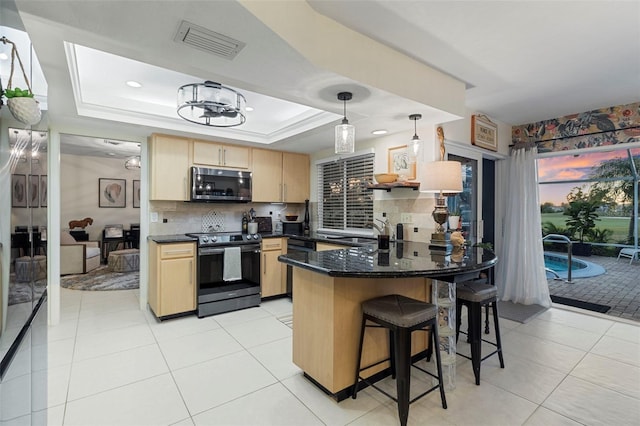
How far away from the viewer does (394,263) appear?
6.78 ft

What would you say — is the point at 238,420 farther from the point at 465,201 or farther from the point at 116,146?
the point at 116,146

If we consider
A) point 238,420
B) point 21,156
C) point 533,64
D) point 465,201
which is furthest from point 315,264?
point 465,201

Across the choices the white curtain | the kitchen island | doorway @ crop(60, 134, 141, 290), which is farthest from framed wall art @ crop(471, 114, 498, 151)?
doorway @ crop(60, 134, 141, 290)

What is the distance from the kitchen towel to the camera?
3822 millimetres

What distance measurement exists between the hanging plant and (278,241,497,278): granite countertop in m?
1.40

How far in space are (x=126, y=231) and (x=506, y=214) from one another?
25.6 ft

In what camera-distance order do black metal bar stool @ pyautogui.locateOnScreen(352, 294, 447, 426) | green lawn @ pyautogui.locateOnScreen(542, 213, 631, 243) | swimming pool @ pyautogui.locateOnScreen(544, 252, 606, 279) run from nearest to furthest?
black metal bar stool @ pyautogui.locateOnScreen(352, 294, 447, 426) → green lawn @ pyautogui.locateOnScreen(542, 213, 631, 243) → swimming pool @ pyautogui.locateOnScreen(544, 252, 606, 279)

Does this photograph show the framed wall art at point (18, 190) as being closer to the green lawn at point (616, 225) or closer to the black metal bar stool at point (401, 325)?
the black metal bar stool at point (401, 325)

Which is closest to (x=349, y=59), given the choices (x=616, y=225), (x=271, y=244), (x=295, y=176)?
(x=271, y=244)

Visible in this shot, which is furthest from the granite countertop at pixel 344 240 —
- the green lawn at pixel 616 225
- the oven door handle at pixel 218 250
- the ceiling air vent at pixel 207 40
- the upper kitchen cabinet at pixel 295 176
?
the green lawn at pixel 616 225

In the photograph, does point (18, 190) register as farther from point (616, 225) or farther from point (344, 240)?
point (616, 225)

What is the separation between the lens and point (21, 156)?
2.74ft

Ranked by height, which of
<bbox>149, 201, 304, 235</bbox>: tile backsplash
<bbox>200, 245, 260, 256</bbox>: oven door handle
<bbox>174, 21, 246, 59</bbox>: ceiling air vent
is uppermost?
<bbox>174, 21, 246, 59</bbox>: ceiling air vent

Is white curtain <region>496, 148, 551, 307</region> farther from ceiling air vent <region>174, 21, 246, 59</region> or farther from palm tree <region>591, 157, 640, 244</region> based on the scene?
ceiling air vent <region>174, 21, 246, 59</region>
